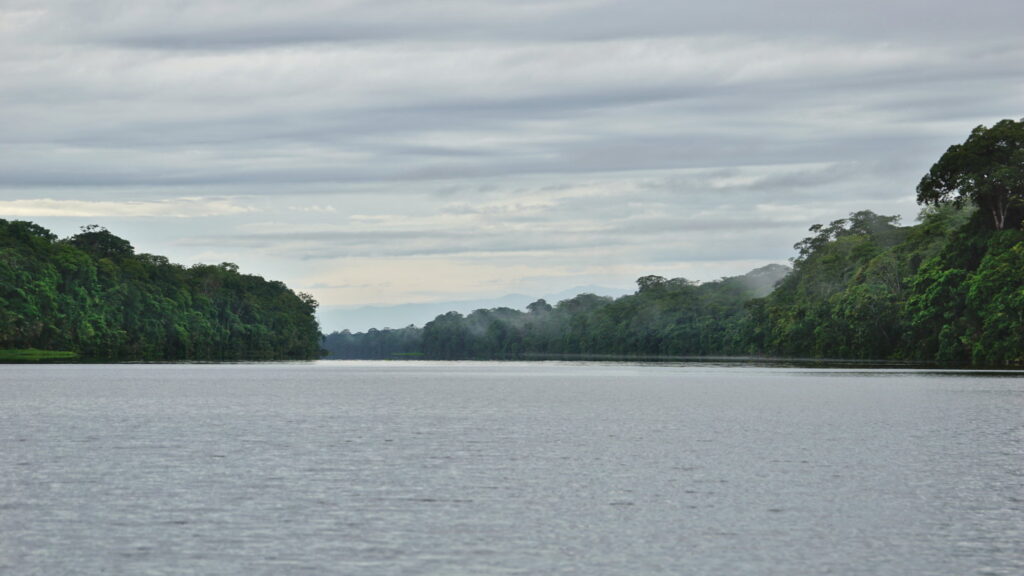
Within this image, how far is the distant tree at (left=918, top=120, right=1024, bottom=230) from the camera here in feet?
394

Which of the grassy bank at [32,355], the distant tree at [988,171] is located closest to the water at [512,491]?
the distant tree at [988,171]

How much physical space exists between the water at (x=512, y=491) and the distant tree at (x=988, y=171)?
71.4m

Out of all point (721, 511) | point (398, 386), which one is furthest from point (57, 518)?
point (398, 386)

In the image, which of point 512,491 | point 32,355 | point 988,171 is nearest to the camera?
point 512,491

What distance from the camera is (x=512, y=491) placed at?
88.3 feet

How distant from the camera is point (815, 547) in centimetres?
2011

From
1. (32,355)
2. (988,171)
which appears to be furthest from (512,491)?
(32,355)

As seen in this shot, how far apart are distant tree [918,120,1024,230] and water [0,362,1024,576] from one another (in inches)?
2812

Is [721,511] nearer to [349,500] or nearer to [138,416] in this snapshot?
[349,500]

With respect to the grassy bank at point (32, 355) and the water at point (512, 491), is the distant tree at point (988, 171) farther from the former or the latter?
the grassy bank at point (32, 355)

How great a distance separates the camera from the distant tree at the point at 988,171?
12006cm

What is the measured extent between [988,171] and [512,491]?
106 m

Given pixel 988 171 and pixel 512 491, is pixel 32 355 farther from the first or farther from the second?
pixel 512 491

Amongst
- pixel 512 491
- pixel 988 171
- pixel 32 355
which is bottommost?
pixel 512 491
